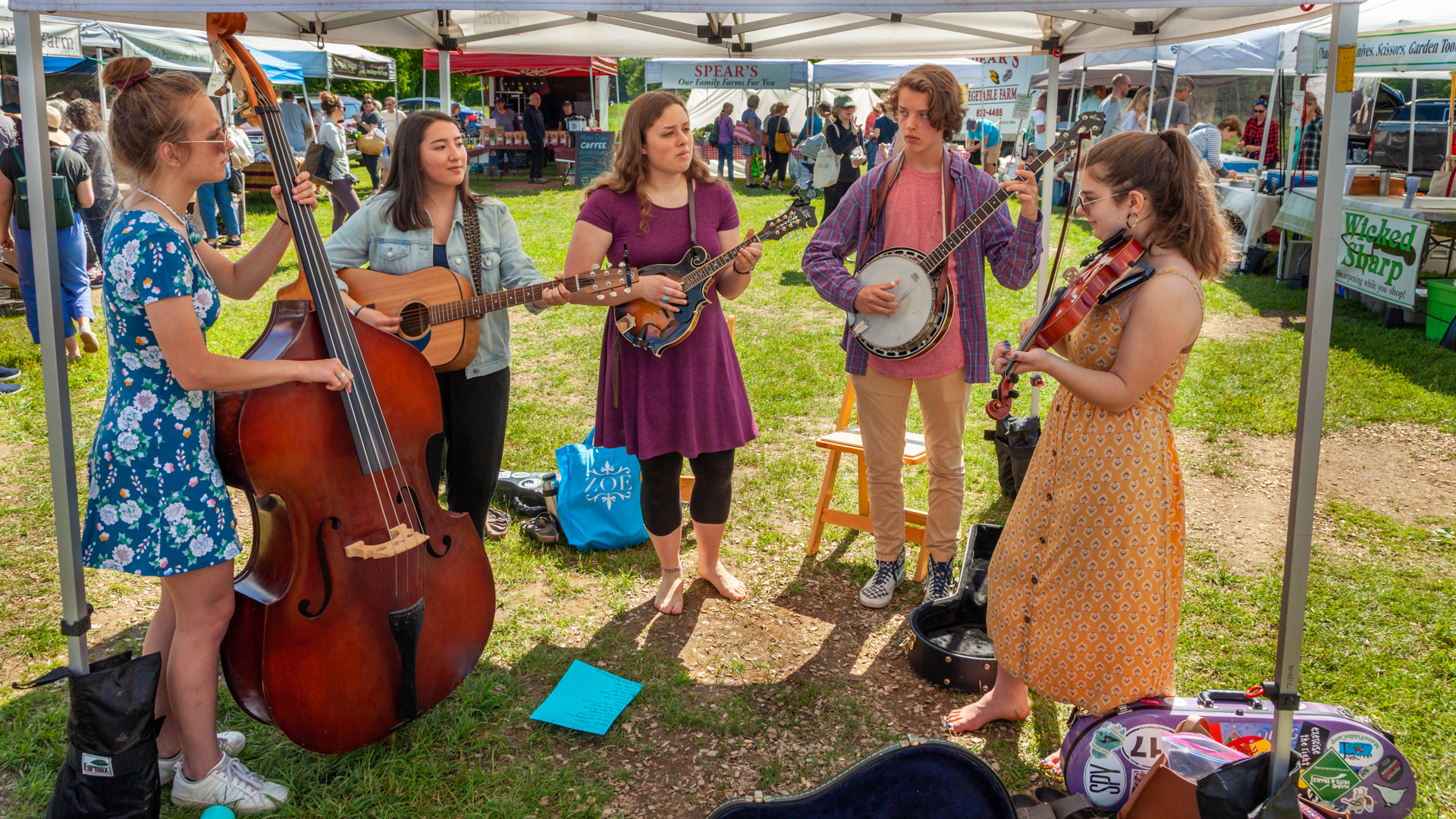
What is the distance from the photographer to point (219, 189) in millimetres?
11406

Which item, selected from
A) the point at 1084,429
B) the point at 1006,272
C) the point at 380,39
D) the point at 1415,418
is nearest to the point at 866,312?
the point at 1006,272

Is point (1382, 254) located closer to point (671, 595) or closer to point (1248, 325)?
point (1248, 325)

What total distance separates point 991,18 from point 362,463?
12.0 feet

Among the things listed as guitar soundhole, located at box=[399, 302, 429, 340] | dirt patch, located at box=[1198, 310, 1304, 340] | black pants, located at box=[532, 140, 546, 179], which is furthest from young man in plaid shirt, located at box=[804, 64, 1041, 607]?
black pants, located at box=[532, 140, 546, 179]

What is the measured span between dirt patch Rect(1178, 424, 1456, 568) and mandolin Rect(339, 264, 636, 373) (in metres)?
3.25

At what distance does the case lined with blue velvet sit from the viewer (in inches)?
91.4

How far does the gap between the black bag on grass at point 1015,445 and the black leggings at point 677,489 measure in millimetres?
1553

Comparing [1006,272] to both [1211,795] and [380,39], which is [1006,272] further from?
[380,39]

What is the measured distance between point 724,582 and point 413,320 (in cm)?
165

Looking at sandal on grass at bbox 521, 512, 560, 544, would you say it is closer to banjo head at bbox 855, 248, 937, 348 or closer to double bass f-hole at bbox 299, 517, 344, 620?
banjo head at bbox 855, 248, 937, 348

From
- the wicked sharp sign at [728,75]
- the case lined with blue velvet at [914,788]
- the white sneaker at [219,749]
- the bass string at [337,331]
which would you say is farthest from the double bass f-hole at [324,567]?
the wicked sharp sign at [728,75]

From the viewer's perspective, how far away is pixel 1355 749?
255 centimetres

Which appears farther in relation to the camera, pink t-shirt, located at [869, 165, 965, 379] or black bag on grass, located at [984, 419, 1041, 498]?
black bag on grass, located at [984, 419, 1041, 498]

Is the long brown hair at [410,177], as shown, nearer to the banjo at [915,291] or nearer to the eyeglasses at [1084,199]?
the banjo at [915,291]
